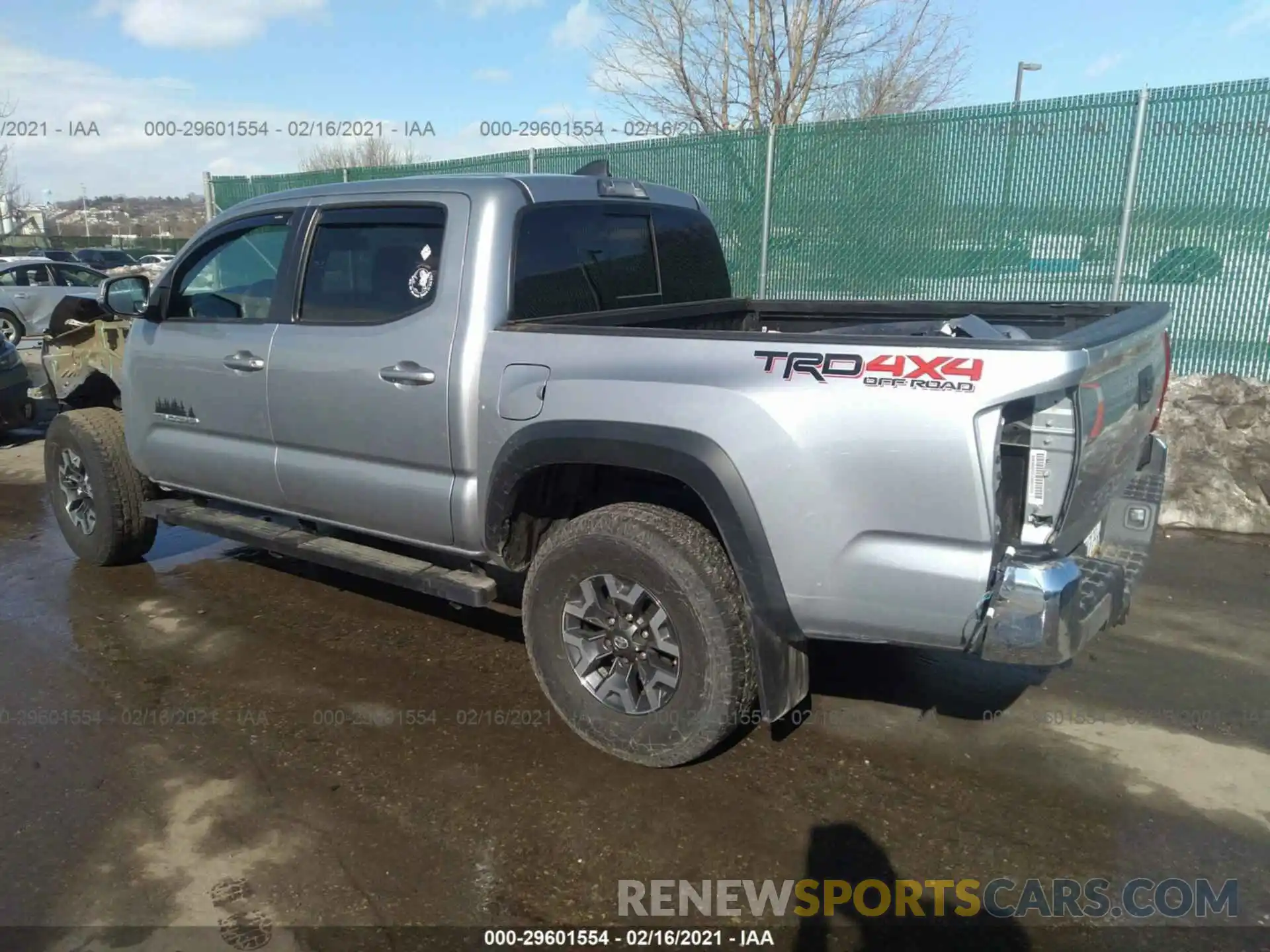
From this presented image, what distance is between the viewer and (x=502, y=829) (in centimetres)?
302

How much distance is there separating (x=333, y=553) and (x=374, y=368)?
91cm

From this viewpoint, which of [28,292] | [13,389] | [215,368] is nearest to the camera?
[215,368]

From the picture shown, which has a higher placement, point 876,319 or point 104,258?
point 104,258

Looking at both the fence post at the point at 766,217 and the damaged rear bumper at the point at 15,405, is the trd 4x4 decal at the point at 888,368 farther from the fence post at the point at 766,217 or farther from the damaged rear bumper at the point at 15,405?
the damaged rear bumper at the point at 15,405

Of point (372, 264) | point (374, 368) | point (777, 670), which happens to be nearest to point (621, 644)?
point (777, 670)

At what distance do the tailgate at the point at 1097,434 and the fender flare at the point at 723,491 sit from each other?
76 centimetres

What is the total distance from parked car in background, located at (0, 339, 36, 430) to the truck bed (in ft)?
26.2

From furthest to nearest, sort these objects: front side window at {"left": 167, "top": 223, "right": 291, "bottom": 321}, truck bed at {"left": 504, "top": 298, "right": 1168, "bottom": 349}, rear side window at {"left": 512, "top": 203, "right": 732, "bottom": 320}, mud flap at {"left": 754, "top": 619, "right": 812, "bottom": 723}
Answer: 1. front side window at {"left": 167, "top": 223, "right": 291, "bottom": 321}
2. rear side window at {"left": 512, "top": 203, "right": 732, "bottom": 320}
3. mud flap at {"left": 754, "top": 619, "right": 812, "bottom": 723}
4. truck bed at {"left": 504, "top": 298, "right": 1168, "bottom": 349}

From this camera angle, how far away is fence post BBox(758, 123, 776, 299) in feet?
30.7

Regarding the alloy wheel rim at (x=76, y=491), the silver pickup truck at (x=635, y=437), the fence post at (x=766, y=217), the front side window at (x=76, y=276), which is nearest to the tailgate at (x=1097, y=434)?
the silver pickup truck at (x=635, y=437)

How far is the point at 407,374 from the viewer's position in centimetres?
363

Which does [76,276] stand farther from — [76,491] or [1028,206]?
[1028,206]

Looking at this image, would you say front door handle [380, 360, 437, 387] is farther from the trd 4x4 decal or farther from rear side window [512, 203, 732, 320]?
the trd 4x4 decal

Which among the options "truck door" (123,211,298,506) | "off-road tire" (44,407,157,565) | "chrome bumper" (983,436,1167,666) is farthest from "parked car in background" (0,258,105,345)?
"chrome bumper" (983,436,1167,666)
